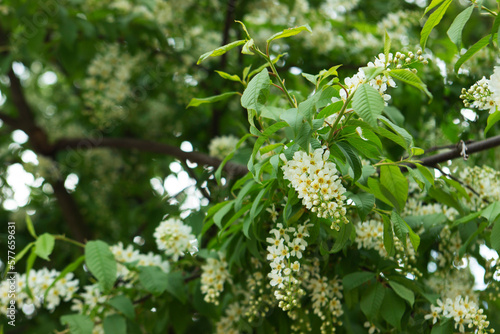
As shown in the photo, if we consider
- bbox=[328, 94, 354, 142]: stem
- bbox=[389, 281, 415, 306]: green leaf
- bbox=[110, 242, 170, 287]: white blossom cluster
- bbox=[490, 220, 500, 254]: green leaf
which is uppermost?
bbox=[328, 94, 354, 142]: stem

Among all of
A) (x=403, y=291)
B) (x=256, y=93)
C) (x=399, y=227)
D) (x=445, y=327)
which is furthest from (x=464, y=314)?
(x=256, y=93)

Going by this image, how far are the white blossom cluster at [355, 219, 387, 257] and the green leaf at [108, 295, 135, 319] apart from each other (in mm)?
850

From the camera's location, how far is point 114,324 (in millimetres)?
1941

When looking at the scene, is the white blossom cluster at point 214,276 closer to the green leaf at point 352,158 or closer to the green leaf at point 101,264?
the green leaf at point 101,264

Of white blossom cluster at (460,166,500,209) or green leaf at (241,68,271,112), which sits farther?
white blossom cluster at (460,166,500,209)

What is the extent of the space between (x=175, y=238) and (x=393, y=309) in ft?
2.92

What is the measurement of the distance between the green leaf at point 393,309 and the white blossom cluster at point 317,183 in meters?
0.49

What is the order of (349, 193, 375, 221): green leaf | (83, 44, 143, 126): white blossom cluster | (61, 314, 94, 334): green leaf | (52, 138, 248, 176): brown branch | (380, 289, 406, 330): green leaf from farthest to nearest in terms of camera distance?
(83, 44, 143, 126): white blossom cluster → (52, 138, 248, 176): brown branch → (61, 314, 94, 334): green leaf → (380, 289, 406, 330): green leaf → (349, 193, 375, 221): green leaf

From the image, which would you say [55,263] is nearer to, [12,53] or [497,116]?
[12,53]

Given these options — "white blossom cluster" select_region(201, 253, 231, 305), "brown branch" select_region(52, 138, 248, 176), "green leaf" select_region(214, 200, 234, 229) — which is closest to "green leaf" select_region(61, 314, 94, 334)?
"white blossom cluster" select_region(201, 253, 231, 305)

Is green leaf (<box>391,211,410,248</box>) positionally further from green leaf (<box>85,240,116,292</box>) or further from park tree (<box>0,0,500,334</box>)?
green leaf (<box>85,240,116,292</box>)

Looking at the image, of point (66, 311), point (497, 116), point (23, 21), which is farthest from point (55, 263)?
point (497, 116)

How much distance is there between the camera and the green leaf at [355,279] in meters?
1.69

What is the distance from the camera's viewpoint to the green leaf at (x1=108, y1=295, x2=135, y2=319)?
194 cm
